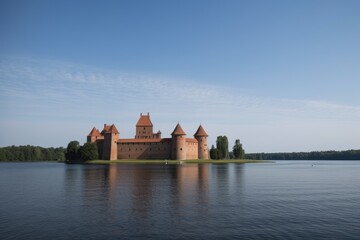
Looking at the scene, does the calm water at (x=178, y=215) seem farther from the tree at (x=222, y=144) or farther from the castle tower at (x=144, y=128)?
the castle tower at (x=144, y=128)

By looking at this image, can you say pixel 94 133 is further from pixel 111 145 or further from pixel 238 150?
pixel 238 150

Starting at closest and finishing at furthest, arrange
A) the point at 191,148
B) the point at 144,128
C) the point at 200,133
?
1. the point at 191,148
2. the point at 200,133
3. the point at 144,128

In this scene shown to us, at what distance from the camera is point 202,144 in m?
100

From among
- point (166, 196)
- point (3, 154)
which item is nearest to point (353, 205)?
point (166, 196)

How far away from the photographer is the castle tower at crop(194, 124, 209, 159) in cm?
10012

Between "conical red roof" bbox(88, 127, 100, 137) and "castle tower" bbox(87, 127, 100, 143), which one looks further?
"conical red roof" bbox(88, 127, 100, 137)

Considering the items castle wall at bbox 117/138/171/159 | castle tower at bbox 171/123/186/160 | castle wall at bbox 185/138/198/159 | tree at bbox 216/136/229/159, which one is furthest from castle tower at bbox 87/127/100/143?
tree at bbox 216/136/229/159

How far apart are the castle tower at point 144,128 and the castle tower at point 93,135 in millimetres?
11913

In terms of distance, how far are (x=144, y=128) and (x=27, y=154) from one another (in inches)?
2491

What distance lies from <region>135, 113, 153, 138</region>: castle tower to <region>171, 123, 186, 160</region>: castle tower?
14786mm

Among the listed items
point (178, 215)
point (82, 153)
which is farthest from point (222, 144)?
point (178, 215)

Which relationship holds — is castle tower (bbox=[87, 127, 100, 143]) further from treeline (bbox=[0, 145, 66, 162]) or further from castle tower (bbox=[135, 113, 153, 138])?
treeline (bbox=[0, 145, 66, 162])

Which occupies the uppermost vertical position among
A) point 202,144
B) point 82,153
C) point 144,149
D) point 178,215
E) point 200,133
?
point 200,133

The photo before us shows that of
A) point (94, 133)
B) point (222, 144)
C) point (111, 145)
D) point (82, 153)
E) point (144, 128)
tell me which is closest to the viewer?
point (82, 153)
